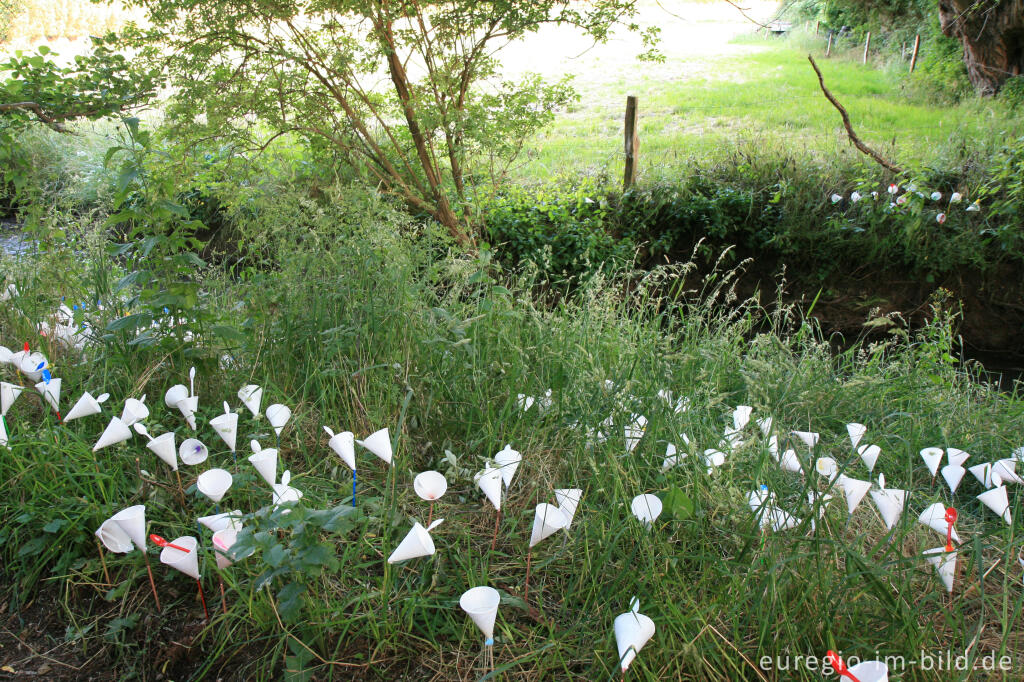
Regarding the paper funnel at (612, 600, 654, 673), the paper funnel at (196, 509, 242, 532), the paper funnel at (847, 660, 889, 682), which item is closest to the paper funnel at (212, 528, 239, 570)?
the paper funnel at (196, 509, 242, 532)

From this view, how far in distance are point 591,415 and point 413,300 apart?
2.55 feet

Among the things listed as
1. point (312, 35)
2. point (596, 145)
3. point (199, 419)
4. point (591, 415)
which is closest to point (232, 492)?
point (199, 419)

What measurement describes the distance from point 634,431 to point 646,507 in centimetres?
42

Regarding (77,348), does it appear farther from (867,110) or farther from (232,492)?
(867,110)

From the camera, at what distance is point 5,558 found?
65.1 inches

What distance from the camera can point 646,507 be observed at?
144 centimetres

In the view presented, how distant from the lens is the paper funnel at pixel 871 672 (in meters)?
1.01

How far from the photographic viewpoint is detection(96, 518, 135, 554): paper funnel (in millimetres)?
1337

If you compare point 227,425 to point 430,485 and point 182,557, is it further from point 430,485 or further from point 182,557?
point 430,485

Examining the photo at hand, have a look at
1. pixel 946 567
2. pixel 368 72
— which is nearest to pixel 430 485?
pixel 946 567

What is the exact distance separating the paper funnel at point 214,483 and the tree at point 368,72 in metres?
2.40

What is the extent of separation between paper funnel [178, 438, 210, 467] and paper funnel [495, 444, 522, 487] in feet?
2.42

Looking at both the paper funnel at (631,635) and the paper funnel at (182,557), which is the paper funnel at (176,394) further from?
the paper funnel at (631,635)

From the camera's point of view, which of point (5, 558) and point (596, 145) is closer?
point (5, 558)
